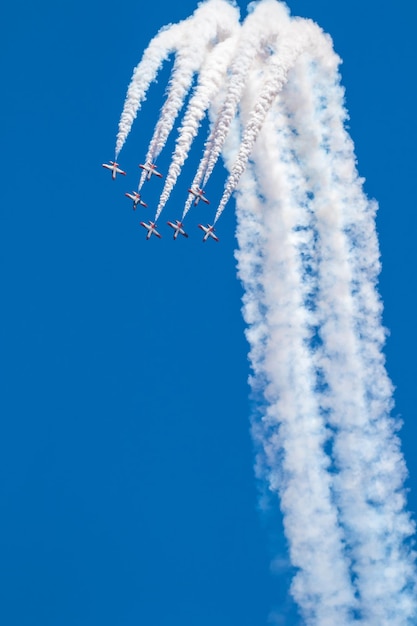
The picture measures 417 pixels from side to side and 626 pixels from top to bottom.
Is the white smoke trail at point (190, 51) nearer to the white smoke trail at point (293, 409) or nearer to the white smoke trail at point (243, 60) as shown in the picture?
the white smoke trail at point (243, 60)

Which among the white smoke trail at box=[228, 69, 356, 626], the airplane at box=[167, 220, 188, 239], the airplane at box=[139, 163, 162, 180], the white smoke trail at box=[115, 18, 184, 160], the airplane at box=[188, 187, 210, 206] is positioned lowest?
the white smoke trail at box=[228, 69, 356, 626]

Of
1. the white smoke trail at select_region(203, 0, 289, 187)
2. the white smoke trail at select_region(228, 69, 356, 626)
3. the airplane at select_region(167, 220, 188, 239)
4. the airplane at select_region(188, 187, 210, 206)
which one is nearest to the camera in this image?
the white smoke trail at select_region(203, 0, 289, 187)

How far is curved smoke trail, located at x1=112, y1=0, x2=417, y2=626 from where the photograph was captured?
171 feet

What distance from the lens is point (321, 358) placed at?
53469 millimetres

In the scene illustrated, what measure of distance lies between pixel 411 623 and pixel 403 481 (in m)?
5.70

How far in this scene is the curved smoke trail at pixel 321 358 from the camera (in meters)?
52.1

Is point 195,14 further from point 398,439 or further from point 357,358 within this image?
point 398,439

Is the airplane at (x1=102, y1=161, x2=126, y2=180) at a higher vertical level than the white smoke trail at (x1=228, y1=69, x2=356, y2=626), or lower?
higher

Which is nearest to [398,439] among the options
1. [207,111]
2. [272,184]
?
[272,184]

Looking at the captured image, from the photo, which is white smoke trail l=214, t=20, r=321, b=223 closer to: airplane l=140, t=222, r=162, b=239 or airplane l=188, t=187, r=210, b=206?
airplane l=188, t=187, r=210, b=206

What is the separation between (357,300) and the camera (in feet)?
174

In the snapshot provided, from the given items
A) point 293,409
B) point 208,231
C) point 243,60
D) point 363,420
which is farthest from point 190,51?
point 363,420

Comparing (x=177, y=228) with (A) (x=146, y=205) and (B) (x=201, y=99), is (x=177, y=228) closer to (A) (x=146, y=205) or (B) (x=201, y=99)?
(A) (x=146, y=205)

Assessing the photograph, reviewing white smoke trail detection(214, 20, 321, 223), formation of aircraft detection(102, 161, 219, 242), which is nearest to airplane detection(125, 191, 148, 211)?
formation of aircraft detection(102, 161, 219, 242)
